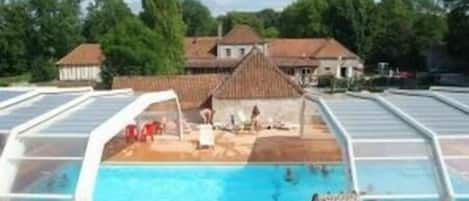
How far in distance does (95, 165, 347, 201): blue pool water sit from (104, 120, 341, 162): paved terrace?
75 cm

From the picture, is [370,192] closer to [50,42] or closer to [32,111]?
[32,111]

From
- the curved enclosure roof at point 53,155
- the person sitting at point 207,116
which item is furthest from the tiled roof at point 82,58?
the curved enclosure roof at point 53,155

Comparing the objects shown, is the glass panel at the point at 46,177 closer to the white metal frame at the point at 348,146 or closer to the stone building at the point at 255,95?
the white metal frame at the point at 348,146

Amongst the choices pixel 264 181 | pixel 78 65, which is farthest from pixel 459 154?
pixel 78 65

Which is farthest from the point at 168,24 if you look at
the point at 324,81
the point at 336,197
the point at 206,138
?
the point at 336,197

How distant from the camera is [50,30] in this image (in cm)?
6681

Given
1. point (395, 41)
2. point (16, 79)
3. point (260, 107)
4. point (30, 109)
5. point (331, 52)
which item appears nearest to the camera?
point (30, 109)

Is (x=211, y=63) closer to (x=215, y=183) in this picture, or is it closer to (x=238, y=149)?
(x=238, y=149)

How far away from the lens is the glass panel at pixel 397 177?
1025 centimetres

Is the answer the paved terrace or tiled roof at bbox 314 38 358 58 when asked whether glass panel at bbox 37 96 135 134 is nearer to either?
the paved terrace

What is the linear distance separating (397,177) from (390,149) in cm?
63

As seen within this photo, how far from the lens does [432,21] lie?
2409 inches

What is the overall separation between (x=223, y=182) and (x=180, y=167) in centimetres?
195

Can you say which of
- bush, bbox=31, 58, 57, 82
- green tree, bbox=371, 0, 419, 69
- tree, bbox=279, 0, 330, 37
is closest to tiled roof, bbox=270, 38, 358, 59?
green tree, bbox=371, 0, 419, 69
